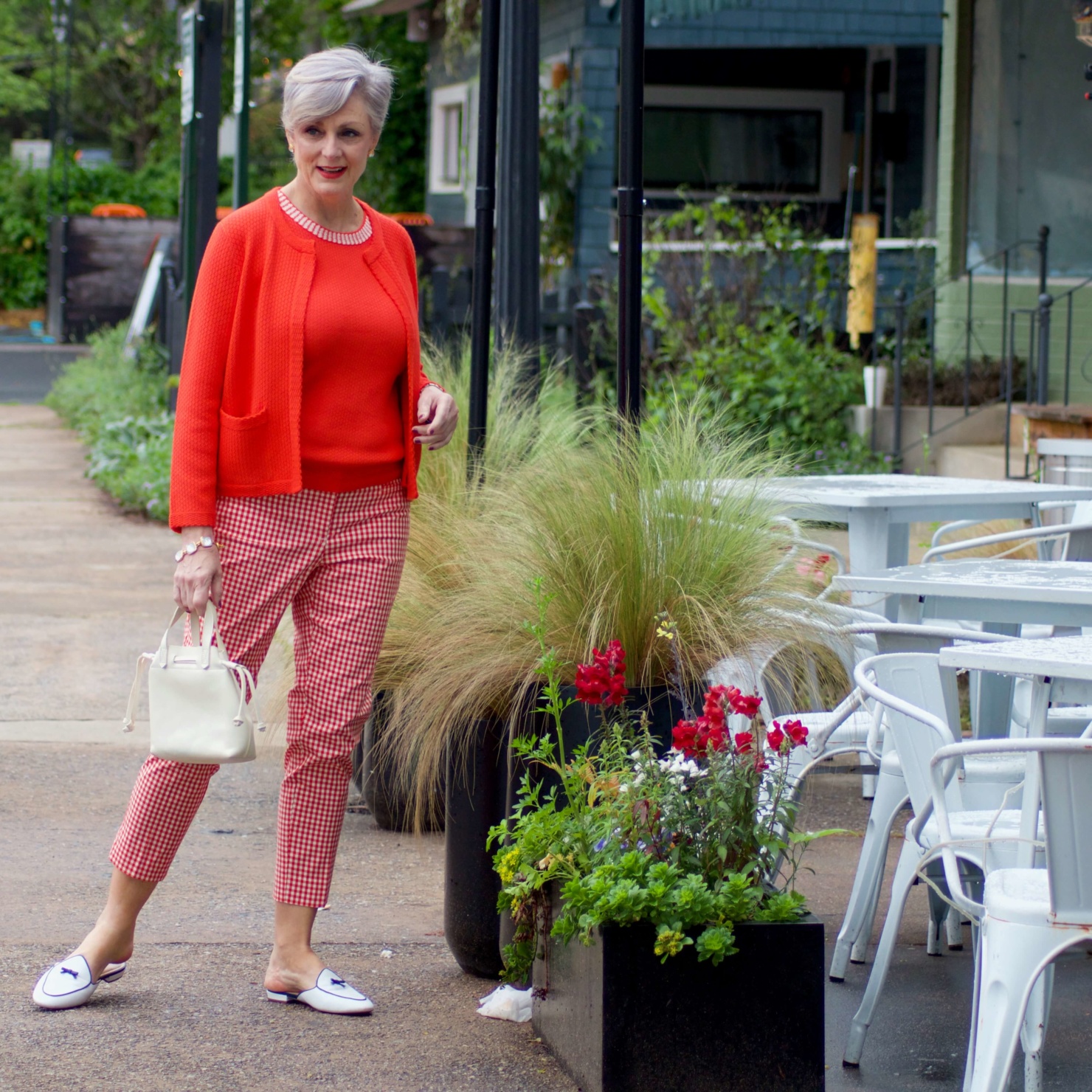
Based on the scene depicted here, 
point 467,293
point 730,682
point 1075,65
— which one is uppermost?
point 1075,65

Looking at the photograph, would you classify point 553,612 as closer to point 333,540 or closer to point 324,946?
point 333,540

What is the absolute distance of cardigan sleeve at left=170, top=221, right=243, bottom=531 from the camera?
3.08m

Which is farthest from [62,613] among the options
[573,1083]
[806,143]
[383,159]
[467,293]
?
[383,159]

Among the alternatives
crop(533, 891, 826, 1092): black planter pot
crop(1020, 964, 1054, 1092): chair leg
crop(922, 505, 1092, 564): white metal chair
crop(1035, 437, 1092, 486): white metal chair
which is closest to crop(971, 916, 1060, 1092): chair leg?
crop(1020, 964, 1054, 1092): chair leg

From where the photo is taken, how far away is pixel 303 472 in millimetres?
3141

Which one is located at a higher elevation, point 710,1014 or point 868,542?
point 868,542

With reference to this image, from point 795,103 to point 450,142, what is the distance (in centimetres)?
432

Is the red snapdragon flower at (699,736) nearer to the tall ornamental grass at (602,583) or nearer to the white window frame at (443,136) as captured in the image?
the tall ornamental grass at (602,583)

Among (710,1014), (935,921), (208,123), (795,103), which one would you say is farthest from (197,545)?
(795,103)

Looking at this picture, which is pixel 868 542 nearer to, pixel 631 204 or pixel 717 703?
pixel 631 204

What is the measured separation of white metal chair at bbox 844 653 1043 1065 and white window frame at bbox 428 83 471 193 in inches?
605

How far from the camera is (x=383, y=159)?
21.8 metres

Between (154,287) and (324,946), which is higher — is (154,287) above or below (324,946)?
above

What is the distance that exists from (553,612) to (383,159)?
63.3 feet
